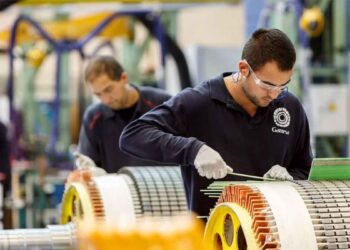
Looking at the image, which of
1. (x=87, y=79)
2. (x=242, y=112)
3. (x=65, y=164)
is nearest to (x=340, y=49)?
(x=65, y=164)

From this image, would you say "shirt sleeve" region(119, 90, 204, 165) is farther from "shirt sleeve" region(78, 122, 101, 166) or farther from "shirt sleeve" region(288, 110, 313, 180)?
"shirt sleeve" region(78, 122, 101, 166)

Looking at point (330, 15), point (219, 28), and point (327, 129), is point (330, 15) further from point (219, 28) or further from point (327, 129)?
point (219, 28)

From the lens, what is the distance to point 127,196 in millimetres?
3432

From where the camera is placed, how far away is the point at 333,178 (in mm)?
2648

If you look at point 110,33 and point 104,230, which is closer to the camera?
point 104,230

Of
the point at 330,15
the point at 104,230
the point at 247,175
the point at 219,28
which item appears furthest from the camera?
the point at 219,28

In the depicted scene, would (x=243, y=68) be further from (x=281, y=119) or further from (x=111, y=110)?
(x=111, y=110)

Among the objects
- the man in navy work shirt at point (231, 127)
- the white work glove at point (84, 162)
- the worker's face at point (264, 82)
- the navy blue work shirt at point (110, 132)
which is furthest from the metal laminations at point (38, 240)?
the navy blue work shirt at point (110, 132)

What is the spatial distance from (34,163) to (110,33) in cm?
227

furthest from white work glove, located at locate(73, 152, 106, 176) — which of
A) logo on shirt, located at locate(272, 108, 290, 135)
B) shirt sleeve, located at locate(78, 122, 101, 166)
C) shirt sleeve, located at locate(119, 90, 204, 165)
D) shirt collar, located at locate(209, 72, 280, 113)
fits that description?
logo on shirt, located at locate(272, 108, 290, 135)

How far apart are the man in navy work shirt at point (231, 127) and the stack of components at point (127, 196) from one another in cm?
34

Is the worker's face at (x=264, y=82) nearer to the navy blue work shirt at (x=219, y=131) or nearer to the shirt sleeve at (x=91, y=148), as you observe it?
the navy blue work shirt at (x=219, y=131)

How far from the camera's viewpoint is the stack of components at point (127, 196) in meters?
3.36

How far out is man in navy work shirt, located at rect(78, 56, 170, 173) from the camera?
416cm
